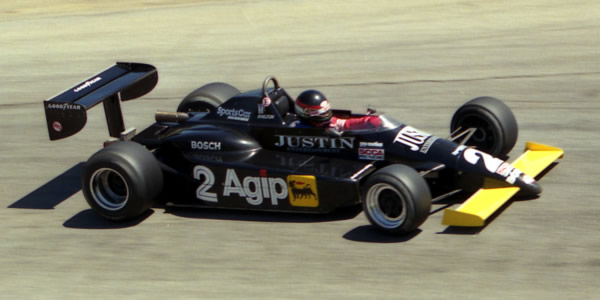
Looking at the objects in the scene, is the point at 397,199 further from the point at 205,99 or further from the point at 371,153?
the point at 205,99

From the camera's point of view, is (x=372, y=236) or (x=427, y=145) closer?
(x=372, y=236)

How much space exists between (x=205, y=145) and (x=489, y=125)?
3.18 metres

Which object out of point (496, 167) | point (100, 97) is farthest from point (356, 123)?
point (100, 97)

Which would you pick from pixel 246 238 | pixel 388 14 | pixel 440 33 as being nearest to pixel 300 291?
pixel 246 238

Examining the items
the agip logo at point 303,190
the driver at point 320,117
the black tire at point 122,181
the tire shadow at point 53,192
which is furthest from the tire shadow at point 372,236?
the tire shadow at point 53,192

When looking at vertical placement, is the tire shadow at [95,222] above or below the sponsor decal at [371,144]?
below

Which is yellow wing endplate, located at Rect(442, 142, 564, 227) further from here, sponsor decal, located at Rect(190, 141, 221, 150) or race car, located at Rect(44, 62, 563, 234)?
sponsor decal, located at Rect(190, 141, 221, 150)

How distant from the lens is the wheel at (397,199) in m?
7.75

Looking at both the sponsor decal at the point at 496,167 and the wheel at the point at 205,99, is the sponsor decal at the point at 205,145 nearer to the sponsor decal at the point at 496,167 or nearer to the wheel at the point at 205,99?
the wheel at the point at 205,99

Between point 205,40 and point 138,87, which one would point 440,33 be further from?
point 138,87

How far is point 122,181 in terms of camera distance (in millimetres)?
8977

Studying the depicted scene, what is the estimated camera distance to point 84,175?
8.87m

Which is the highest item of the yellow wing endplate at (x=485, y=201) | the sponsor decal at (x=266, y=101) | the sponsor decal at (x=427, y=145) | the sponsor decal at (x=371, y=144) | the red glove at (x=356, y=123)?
the sponsor decal at (x=266, y=101)

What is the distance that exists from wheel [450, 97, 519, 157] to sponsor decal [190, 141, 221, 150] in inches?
110
